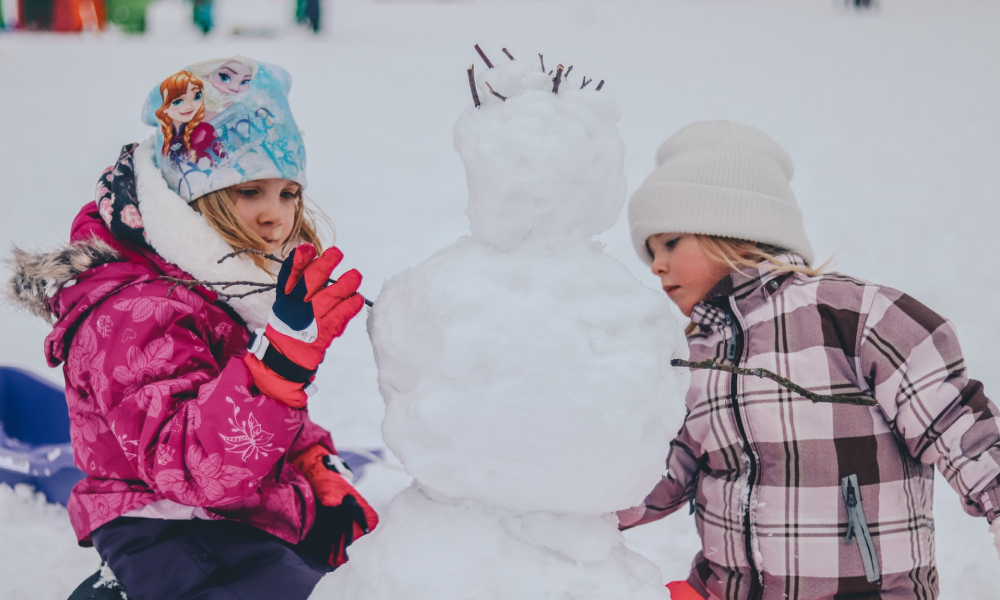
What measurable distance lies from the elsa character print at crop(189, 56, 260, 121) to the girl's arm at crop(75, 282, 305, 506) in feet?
1.30

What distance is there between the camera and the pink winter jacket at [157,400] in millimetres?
1200

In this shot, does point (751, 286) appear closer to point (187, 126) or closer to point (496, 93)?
point (496, 93)

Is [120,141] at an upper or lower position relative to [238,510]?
lower

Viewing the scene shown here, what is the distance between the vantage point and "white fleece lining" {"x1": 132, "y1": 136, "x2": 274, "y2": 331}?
4.68 ft

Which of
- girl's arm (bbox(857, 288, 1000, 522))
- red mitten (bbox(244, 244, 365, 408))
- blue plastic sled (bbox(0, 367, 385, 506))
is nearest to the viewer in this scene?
red mitten (bbox(244, 244, 365, 408))

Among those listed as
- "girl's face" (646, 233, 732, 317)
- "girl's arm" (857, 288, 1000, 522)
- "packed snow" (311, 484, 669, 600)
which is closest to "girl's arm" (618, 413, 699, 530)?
"girl's face" (646, 233, 732, 317)

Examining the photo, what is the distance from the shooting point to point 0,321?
379 centimetres

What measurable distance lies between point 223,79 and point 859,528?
161cm

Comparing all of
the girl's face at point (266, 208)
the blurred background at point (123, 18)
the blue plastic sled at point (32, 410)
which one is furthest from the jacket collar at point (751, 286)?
the blurred background at point (123, 18)

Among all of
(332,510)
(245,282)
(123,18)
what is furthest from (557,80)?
(123,18)

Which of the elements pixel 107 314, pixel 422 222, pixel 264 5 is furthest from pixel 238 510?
pixel 264 5

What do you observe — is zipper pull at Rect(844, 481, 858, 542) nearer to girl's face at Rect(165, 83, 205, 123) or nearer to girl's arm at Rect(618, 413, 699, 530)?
girl's arm at Rect(618, 413, 699, 530)

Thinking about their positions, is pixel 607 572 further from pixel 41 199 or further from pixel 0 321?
pixel 41 199

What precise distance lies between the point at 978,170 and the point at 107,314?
6.49m
